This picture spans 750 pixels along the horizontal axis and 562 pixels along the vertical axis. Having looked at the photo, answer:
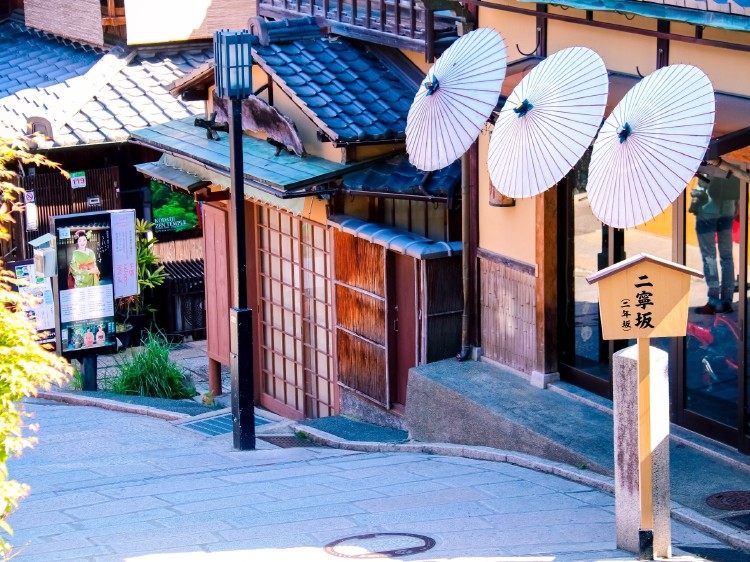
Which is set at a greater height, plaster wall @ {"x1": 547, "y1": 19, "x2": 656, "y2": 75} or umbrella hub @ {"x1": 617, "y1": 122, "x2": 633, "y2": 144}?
plaster wall @ {"x1": 547, "y1": 19, "x2": 656, "y2": 75}

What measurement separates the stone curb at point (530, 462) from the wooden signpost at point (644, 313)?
0.79 meters

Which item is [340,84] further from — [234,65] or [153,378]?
[153,378]

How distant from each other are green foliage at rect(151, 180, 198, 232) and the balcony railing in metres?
6.03

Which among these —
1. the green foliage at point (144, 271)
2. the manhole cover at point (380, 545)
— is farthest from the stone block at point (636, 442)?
the green foliage at point (144, 271)

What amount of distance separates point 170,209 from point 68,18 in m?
4.45

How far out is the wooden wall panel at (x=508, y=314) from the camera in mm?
12883

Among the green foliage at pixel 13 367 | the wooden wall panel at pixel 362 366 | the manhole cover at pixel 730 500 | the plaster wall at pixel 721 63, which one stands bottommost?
the wooden wall panel at pixel 362 366

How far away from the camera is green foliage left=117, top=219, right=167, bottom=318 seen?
850 inches

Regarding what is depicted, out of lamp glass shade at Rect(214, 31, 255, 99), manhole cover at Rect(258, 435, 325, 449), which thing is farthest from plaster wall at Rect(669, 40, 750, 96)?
manhole cover at Rect(258, 435, 325, 449)

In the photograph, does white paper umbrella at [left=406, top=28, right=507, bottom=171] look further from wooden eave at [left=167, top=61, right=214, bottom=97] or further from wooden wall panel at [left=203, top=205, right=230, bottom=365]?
wooden wall panel at [left=203, top=205, right=230, bottom=365]

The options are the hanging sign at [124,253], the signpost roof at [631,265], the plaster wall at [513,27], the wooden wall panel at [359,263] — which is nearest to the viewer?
the signpost roof at [631,265]

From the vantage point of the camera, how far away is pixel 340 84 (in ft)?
49.5

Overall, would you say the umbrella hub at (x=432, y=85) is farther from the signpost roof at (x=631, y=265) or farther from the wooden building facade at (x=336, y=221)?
the signpost roof at (x=631, y=265)

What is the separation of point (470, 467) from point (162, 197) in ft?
40.4
